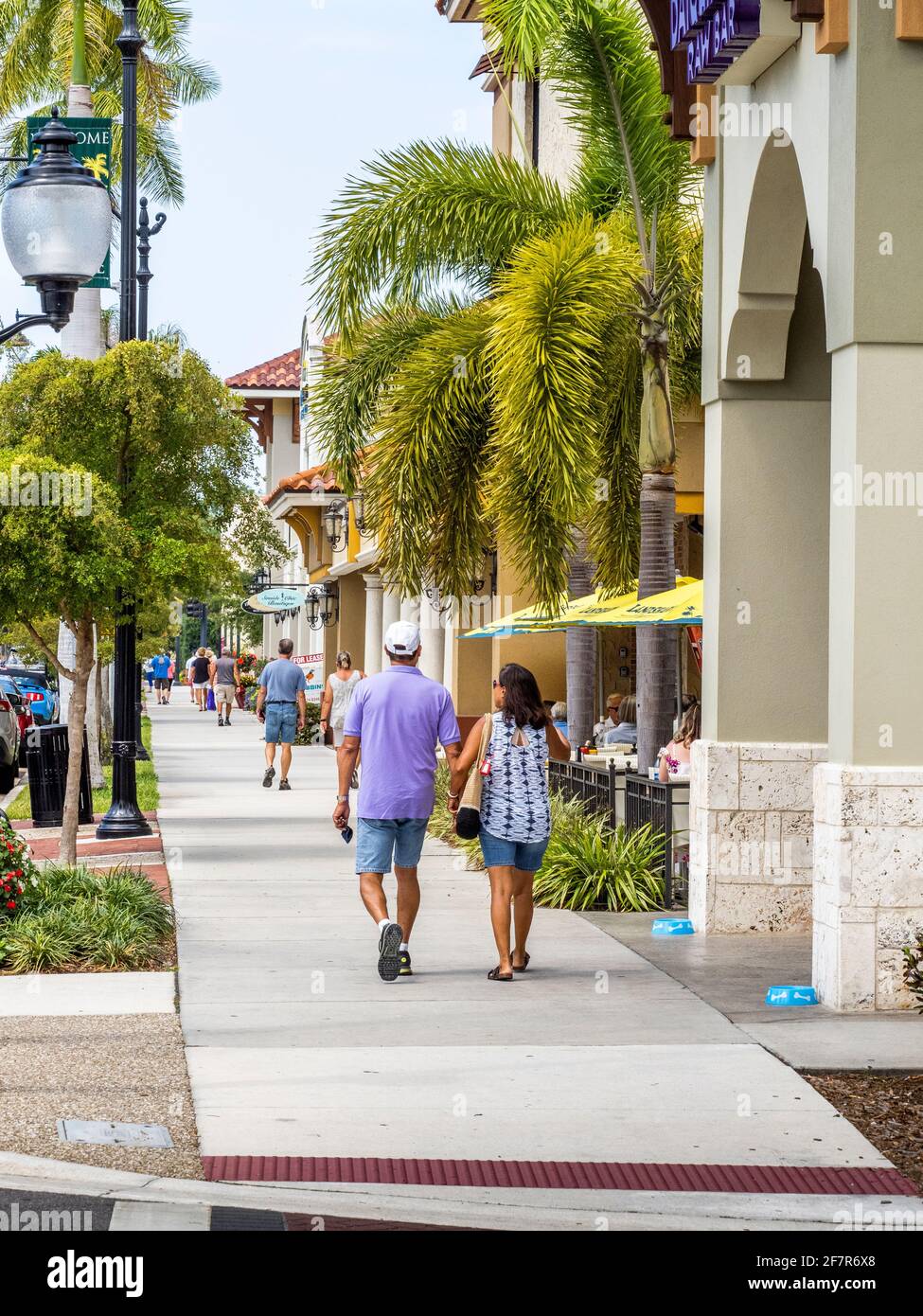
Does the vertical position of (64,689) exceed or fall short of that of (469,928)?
it exceeds it

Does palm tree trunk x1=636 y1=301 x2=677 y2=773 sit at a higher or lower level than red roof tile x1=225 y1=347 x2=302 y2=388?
lower

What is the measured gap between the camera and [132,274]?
703 inches

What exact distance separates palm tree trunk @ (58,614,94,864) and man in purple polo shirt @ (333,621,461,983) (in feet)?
11.8

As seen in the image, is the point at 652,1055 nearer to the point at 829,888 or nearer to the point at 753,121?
the point at 829,888

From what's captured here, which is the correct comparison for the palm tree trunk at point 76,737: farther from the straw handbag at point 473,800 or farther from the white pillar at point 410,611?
the white pillar at point 410,611

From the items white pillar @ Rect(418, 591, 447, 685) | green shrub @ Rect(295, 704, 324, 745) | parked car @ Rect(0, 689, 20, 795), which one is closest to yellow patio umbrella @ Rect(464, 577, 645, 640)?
white pillar @ Rect(418, 591, 447, 685)

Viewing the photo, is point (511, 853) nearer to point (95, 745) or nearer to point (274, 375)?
point (95, 745)

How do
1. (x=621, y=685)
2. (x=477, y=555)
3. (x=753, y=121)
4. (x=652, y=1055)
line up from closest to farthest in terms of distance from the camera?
(x=652, y=1055), (x=753, y=121), (x=477, y=555), (x=621, y=685)

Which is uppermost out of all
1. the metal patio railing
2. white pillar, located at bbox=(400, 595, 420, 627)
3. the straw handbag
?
white pillar, located at bbox=(400, 595, 420, 627)

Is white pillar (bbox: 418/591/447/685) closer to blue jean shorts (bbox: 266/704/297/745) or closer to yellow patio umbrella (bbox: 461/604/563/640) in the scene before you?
blue jean shorts (bbox: 266/704/297/745)

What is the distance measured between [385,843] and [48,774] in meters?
8.93

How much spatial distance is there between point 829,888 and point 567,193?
1053cm

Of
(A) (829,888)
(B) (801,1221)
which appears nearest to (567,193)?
(A) (829,888)

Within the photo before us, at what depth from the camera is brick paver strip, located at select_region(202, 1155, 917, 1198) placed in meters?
6.01
